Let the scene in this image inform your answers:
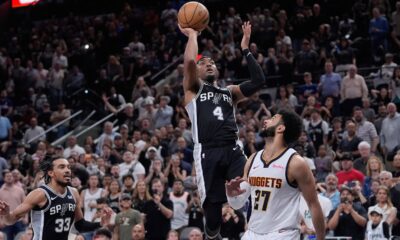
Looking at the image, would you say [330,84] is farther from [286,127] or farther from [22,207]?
[286,127]

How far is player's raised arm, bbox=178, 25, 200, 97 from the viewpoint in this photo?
32.7 feet

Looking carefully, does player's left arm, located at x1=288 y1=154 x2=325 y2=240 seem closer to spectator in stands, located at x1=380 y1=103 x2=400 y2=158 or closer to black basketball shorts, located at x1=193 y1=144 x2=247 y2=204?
black basketball shorts, located at x1=193 y1=144 x2=247 y2=204

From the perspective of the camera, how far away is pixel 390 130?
17766 millimetres

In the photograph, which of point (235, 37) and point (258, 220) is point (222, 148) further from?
point (235, 37)

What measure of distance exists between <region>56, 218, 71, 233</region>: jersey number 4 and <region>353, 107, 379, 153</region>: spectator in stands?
879 cm

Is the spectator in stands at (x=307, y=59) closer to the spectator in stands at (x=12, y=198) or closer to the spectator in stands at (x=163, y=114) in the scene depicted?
the spectator in stands at (x=163, y=114)

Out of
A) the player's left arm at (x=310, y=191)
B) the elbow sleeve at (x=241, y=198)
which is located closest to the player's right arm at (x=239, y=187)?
the elbow sleeve at (x=241, y=198)

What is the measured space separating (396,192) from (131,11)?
52.7ft

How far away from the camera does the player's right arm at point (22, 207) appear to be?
9969 mm

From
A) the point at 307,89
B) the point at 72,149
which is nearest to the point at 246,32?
the point at 307,89

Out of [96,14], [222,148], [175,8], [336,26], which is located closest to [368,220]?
[222,148]

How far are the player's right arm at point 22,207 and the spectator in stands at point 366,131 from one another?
906cm

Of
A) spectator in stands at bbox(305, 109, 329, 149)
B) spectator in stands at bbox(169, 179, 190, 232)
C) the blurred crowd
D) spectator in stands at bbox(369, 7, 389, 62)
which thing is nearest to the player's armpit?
the blurred crowd

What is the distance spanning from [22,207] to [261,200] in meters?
3.21
